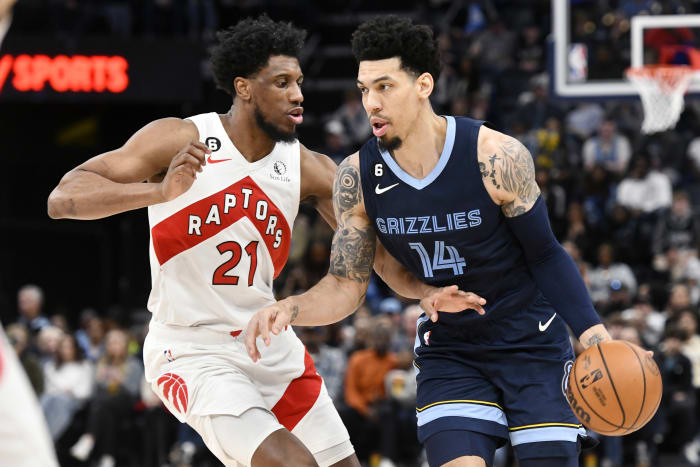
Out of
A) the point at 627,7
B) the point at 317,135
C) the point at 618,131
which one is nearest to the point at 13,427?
the point at 627,7

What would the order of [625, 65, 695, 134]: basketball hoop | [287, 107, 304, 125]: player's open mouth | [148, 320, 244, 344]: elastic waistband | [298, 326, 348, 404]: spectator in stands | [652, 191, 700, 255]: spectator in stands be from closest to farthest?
1. [148, 320, 244, 344]: elastic waistband
2. [287, 107, 304, 125]: player's open mouth
3. [625, 65, 695, 134]: basketball hoop
4. [298, 326, 348, 404]: spectator in stands
5. [652, 191, 700, 255]: spectator in stands

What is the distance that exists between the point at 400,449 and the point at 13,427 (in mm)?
9369

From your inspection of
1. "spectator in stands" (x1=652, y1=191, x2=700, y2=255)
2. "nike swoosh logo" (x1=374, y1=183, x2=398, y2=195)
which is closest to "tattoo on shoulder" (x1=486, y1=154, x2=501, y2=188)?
"nike swoosh logo" (x1=374, y1=183, x2=398, y2=195)

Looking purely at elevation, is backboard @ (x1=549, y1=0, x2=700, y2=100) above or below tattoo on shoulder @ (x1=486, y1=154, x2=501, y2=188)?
above

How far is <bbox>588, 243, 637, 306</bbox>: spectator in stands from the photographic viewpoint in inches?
522

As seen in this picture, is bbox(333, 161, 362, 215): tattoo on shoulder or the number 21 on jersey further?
bbox(333, 161, 362, 215): tattoo on shoulder

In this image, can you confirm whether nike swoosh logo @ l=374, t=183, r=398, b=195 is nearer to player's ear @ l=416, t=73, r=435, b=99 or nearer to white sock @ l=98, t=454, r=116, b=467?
player's ear @ l=416, t=73, r=435, b=99

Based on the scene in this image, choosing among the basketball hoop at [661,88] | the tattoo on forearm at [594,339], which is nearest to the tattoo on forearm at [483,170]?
the tattoo on forearm at [594,339]

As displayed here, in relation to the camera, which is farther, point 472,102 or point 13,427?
point 472,102

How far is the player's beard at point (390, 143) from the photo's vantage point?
4863mm

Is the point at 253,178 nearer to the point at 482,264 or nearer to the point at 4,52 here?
the point at 482,264

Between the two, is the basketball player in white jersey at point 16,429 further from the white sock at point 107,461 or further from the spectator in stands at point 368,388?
the white sock at point 107,461

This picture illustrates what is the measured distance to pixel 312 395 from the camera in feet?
17.4

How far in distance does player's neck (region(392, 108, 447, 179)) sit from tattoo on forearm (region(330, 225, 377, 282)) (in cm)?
37
